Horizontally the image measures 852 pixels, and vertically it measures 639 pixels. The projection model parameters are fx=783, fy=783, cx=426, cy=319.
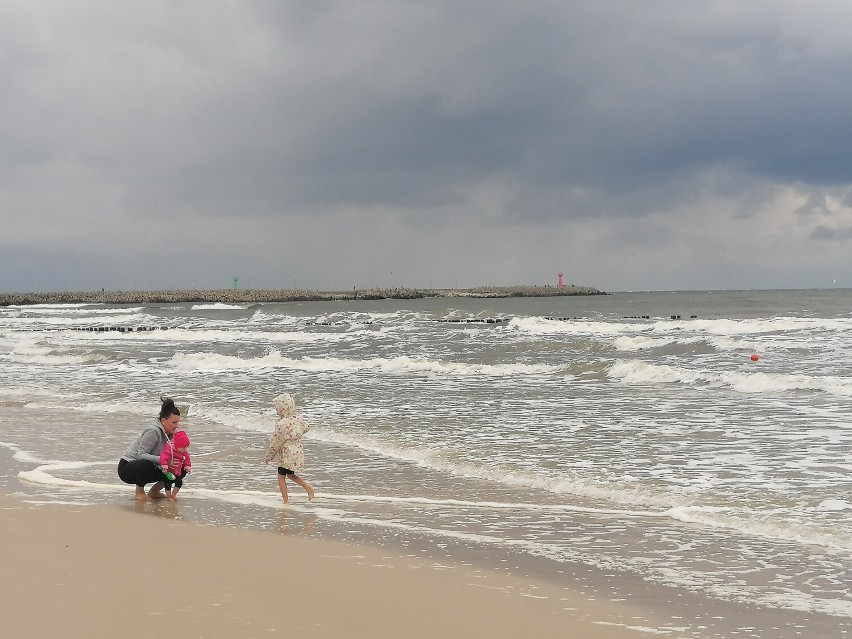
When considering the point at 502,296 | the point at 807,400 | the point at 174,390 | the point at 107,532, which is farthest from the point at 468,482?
the point at 502,296

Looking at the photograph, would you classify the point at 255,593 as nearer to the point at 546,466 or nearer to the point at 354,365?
the point at 546,466

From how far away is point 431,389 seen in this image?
19.6m

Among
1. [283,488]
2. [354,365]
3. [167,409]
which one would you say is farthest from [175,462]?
[354,365]

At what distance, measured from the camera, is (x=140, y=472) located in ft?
27.6

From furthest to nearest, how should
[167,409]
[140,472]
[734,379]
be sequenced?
[734,379], [167,409], [140,472]

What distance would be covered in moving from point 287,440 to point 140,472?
62.4 inches

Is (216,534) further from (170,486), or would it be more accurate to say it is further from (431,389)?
(431,389)

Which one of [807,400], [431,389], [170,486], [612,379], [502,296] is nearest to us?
[170,486]

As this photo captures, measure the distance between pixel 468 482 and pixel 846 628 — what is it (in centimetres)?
513

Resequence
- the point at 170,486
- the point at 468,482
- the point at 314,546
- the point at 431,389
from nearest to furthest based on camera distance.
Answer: the point at 314,546 → the point at 170,486 → the point at 468,482 → the point at 431,389

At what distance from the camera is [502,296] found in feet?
516

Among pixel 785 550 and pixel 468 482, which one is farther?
pixel 468 482

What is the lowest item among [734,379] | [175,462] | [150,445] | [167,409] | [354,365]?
[354,365]

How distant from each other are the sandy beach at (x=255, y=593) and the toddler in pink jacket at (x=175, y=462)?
165cm
